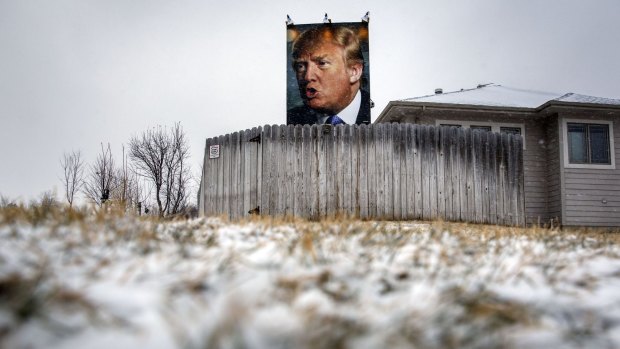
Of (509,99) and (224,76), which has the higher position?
(224,76)

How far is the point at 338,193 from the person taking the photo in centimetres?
866

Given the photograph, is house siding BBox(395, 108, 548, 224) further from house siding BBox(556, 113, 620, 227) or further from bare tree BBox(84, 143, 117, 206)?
bare tree BBox(84, 143, 117, 206)

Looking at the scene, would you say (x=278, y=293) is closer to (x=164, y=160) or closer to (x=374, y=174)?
(x=374, y=174)

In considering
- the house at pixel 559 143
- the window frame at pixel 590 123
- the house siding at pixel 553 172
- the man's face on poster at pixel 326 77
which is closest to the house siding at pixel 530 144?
the house at pixel 559 143

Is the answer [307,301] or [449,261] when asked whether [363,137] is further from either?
[307,301]

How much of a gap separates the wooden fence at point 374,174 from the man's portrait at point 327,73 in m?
6.19

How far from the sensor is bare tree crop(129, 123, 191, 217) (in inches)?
872

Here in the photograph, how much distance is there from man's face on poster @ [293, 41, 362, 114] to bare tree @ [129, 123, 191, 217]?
368 inches

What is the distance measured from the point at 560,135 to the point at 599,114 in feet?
4.87

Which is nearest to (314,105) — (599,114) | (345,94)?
(345,94)

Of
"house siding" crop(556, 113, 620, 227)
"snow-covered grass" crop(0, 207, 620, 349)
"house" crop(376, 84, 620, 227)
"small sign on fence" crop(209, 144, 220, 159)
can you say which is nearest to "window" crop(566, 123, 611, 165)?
"house" crop(376, 84, 620, 227)

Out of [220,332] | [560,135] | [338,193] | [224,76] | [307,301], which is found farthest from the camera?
[224,76]

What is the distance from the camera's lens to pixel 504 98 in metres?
15.2

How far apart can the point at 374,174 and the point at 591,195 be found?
27.5ft
